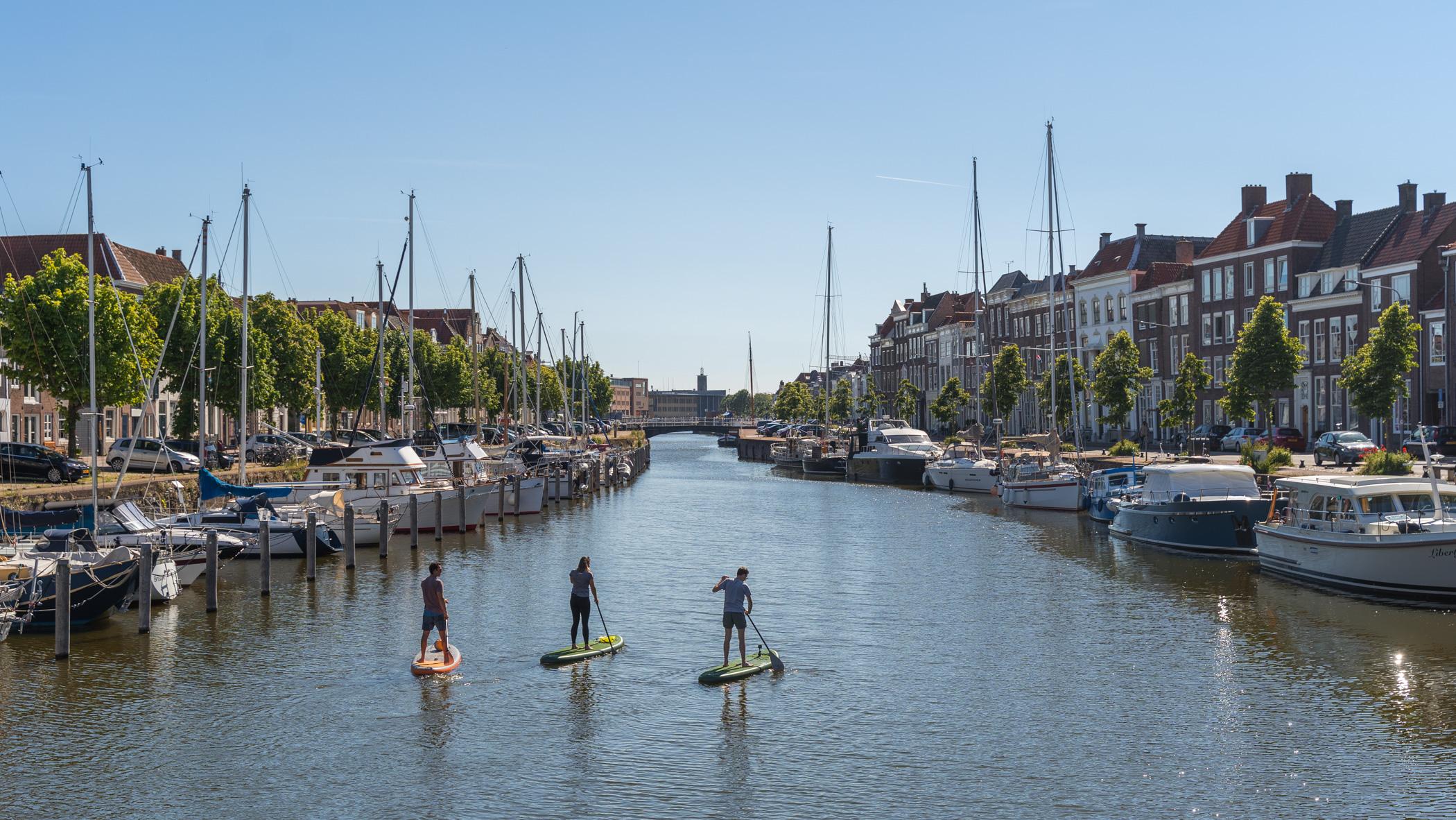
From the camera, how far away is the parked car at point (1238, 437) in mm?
77188

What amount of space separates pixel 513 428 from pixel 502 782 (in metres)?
89.3

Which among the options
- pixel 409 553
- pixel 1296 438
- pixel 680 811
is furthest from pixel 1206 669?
pixel 1296 438

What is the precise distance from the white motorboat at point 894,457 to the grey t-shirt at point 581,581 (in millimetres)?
63595

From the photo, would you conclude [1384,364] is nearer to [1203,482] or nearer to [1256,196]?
[1203,482]

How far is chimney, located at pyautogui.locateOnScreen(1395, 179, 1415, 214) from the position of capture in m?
82.0

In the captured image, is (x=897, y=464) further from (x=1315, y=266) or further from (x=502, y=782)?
(x=502, y=782)

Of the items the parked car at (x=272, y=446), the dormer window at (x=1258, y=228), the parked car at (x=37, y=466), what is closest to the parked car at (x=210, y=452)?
Answer: the parked car at (x=272, y=446)

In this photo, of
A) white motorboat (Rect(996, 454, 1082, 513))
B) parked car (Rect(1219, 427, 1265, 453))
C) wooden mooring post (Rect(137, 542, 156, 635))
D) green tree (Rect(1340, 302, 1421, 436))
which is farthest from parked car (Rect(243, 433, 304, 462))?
green tree (Rect(1340, 302, 1421, 436))

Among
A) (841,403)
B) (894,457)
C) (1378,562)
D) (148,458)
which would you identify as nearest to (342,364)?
(148,458)

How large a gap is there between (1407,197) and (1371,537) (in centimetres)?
5502

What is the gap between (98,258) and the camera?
306ft

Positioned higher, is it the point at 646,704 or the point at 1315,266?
the point at 1315,266

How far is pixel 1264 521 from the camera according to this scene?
44656 mm

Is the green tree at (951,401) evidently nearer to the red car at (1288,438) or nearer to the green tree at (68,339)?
the red car at (1288,438)
